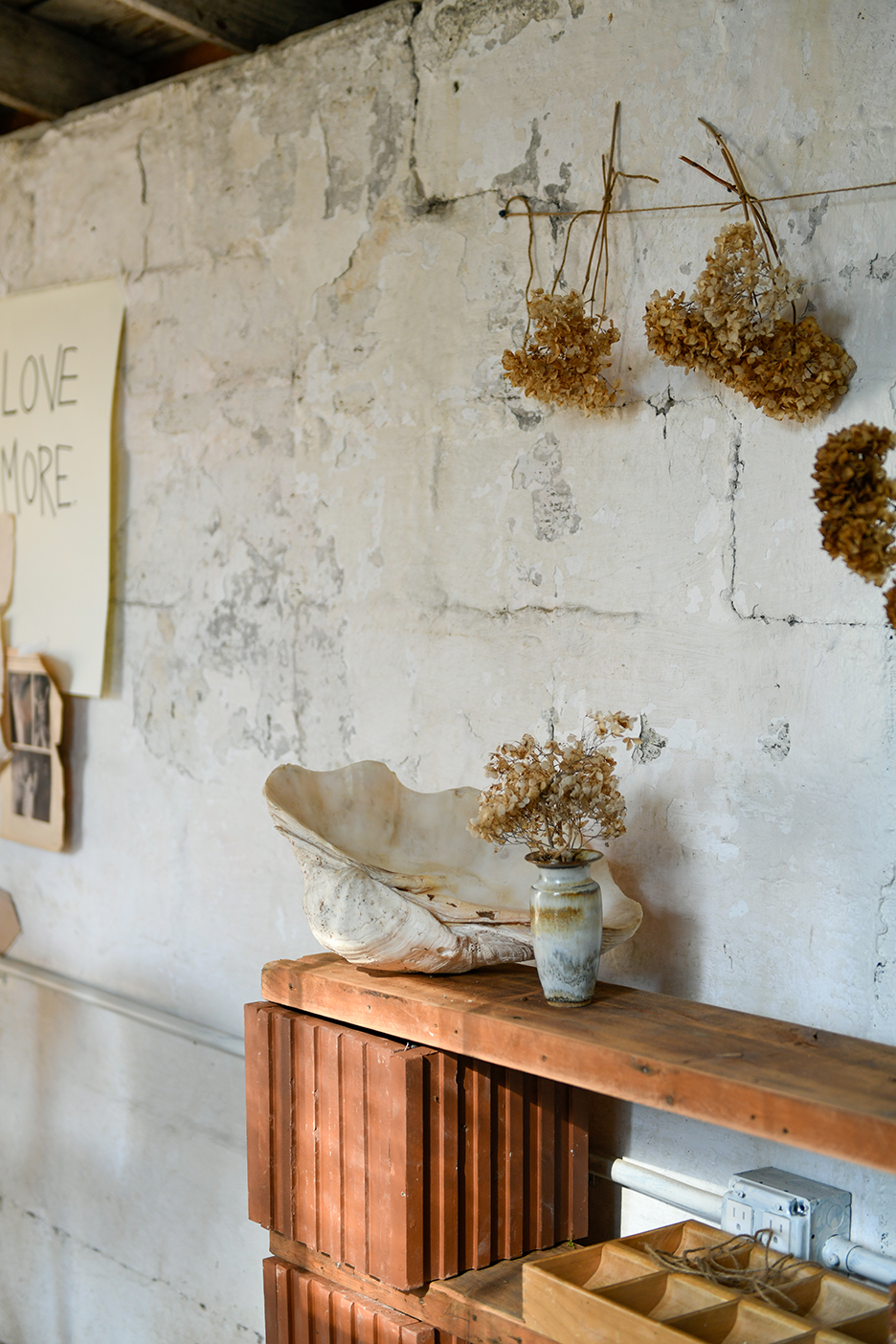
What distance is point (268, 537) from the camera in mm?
2127

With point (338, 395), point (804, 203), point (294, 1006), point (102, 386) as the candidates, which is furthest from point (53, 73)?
point (294, 1006)

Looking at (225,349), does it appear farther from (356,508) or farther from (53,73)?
(53,73)

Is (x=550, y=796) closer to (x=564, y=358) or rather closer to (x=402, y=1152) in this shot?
(x=402, y=1152)

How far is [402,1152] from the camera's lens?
1425mm

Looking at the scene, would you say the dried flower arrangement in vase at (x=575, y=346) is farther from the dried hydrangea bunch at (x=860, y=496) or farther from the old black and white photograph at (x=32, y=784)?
the old black and white photograph at (x=32, y=784)

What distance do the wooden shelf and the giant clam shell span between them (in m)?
0.06

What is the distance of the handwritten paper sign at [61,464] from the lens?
239cm

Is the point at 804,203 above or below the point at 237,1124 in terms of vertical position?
above

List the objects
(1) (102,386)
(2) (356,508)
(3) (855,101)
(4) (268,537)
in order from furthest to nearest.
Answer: (1) (102,386) → (4) (268,537) → (2) (356,508) → (3) (855,101)

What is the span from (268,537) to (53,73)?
3.80 feet

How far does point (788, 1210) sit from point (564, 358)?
3.58ft

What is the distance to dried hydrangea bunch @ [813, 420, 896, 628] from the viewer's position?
1010mm

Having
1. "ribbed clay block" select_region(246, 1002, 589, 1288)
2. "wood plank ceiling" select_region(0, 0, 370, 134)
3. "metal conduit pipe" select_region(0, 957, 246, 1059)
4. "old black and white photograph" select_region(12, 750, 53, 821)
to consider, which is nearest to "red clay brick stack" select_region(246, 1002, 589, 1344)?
"ribbed clay block" select_region(246, 1002, 589, 1288)

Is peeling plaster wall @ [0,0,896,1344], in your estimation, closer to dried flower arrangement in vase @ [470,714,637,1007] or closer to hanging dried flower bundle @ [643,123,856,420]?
hanging dried flower bundle @ [643,123,856,420]
